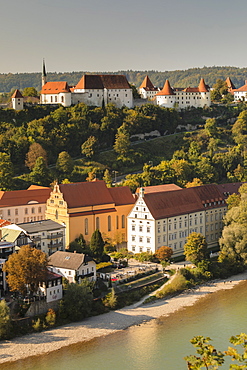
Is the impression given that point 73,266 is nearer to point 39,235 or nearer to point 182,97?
point 39,235

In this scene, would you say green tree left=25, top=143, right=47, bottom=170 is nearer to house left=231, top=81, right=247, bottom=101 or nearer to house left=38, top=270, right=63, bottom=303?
house left=38, top=270, right=63, bottom=303

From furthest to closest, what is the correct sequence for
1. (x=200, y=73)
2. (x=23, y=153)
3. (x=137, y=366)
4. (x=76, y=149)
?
(x=200, y=73)
(x=76, y=149)
(x=23, y=153)
(x=137, y=366)

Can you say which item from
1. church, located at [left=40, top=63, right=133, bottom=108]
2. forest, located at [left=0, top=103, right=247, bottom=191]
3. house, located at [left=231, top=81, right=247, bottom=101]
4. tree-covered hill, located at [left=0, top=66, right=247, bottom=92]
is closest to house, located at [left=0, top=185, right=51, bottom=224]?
forest, located at [left=0, top=103, right=247, bottom=191]

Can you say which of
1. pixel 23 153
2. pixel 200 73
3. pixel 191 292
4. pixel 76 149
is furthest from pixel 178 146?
pixel 200 73

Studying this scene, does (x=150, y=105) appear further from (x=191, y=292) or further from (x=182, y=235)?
(x=191, y=292)

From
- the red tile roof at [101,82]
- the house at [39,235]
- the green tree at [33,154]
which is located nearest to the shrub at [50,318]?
the house at [39,235]
